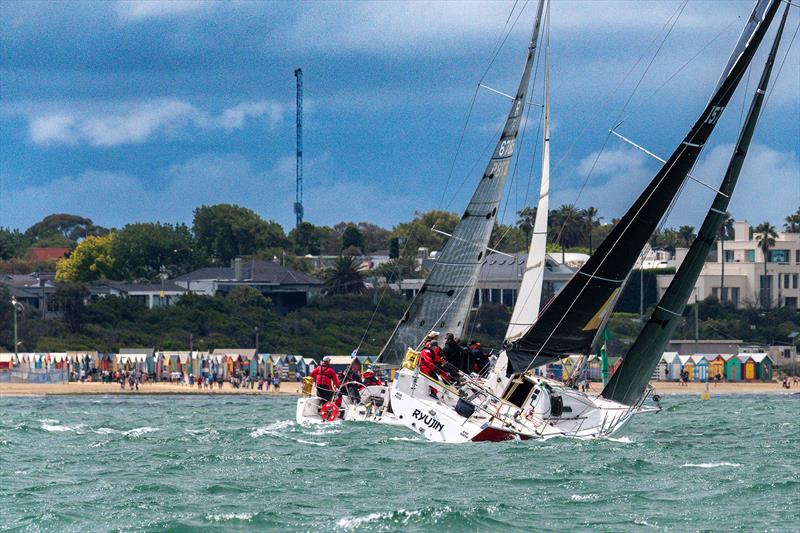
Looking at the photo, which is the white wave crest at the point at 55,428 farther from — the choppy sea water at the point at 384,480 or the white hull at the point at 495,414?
the white hull at the point at 495,414

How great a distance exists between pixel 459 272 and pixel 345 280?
8223 cm

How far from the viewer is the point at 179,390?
78.7 metres

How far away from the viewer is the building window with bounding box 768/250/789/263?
125m

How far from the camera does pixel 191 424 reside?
4428 centimetres

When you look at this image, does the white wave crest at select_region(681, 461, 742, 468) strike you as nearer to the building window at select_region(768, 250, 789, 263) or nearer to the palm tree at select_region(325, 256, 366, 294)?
the palm tree at select_region(325, 256, 366, 294)

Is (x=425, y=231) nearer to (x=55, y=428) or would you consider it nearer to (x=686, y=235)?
(x=686, y=235)

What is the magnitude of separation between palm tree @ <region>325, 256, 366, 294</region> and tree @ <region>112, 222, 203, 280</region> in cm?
3052

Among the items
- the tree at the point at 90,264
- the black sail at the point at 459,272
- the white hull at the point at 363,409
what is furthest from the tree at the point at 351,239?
the white hull at the point at 363,409

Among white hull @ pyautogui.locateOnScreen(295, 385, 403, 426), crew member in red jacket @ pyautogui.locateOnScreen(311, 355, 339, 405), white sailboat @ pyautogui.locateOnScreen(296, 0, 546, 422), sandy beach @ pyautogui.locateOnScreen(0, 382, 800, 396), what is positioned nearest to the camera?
white hull @ pyautogui.locateOnScreen(295, 385, 403, 426)

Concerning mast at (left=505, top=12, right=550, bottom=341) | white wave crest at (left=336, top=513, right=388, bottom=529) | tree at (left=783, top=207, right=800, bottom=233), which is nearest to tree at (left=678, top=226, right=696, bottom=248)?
tree at (left=783, top=207, right=800, bottom=233)

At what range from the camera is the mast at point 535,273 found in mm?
38656

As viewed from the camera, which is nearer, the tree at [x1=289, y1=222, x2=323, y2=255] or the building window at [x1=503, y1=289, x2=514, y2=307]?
the building window at [x1=503, y1=289, x2=514, y2=307]

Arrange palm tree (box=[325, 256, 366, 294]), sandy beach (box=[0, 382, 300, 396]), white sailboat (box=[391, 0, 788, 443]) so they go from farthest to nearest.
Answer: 1. palm tree (box=[325, 256, 366, 294])
2. sandy beach (box=[0, 382, 300, 396])
3. white sailboat (box=[391, 0, 788, 443])

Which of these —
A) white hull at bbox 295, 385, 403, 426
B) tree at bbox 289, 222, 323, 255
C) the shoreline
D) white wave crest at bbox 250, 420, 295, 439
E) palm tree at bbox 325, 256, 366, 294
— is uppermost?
tree at bbox 289, 222, 323, 255
